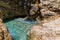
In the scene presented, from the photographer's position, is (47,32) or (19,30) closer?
(47,32)

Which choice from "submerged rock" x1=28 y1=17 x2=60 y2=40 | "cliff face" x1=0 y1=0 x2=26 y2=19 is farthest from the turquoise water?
"cliff face" x1=0 y1=0 x2=26 y2=19

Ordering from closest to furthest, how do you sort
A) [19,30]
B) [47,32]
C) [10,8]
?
1. [47,32]
2. [19,30]
3. [10,8]

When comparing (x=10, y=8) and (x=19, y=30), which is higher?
(x=10, y=8)

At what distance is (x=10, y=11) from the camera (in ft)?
85.0

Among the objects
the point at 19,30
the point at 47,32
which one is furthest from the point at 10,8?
the point at 47,32

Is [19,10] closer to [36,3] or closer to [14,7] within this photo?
[14,7]

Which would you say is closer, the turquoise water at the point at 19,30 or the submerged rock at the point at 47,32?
the submerged rock at the point at 47,32

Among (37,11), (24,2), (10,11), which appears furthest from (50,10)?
(10,11)

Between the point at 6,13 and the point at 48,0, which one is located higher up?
the point at 48,0

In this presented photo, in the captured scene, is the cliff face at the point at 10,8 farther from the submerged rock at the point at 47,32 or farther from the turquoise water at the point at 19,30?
the submerged rock at the point at 47,32

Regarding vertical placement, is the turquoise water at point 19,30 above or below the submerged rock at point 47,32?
below

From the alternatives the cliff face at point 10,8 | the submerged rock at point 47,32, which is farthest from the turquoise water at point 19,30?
the cliff face at point 10,8

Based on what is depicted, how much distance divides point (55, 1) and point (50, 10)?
4.84 feet

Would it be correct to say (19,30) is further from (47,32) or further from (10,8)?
(10,8)
